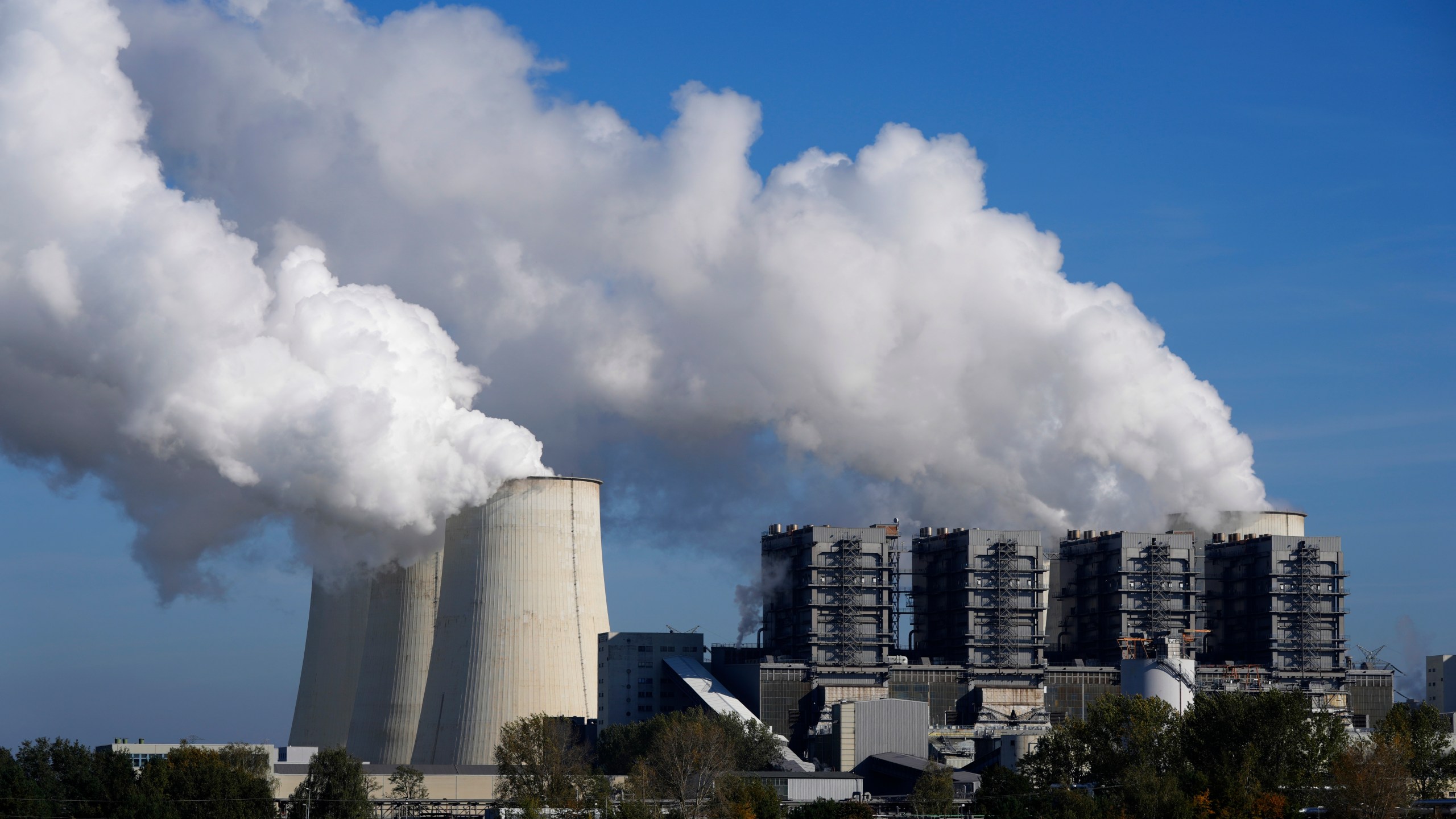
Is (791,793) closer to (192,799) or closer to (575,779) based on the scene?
(575,779)

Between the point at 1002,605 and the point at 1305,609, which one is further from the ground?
the point at 1305,609

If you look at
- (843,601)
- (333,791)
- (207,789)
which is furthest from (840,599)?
(207,789)

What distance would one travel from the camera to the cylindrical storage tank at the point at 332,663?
214 feet

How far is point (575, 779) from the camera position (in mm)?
52906

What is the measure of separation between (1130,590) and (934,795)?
87.3ft

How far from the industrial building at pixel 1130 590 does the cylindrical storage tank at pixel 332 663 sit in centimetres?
3206

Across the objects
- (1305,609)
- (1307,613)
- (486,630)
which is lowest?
(486,630)

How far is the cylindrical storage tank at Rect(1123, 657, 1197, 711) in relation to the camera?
2346 inches

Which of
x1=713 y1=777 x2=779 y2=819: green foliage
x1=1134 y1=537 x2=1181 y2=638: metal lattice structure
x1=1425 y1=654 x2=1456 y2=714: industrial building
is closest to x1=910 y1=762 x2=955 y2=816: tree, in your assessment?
x1=713 y1=777 x2=779 y2=819: green foliage

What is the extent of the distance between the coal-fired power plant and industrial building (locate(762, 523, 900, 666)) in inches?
532

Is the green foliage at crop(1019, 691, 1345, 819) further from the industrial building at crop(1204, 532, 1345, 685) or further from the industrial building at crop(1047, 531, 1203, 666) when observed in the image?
the industrial building at crop(1204, 532, 1345, 685)

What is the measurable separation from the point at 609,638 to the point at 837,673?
380 inches

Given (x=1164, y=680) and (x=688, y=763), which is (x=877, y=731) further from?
(x=688, y=763)

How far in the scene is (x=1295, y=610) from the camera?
79.4m
